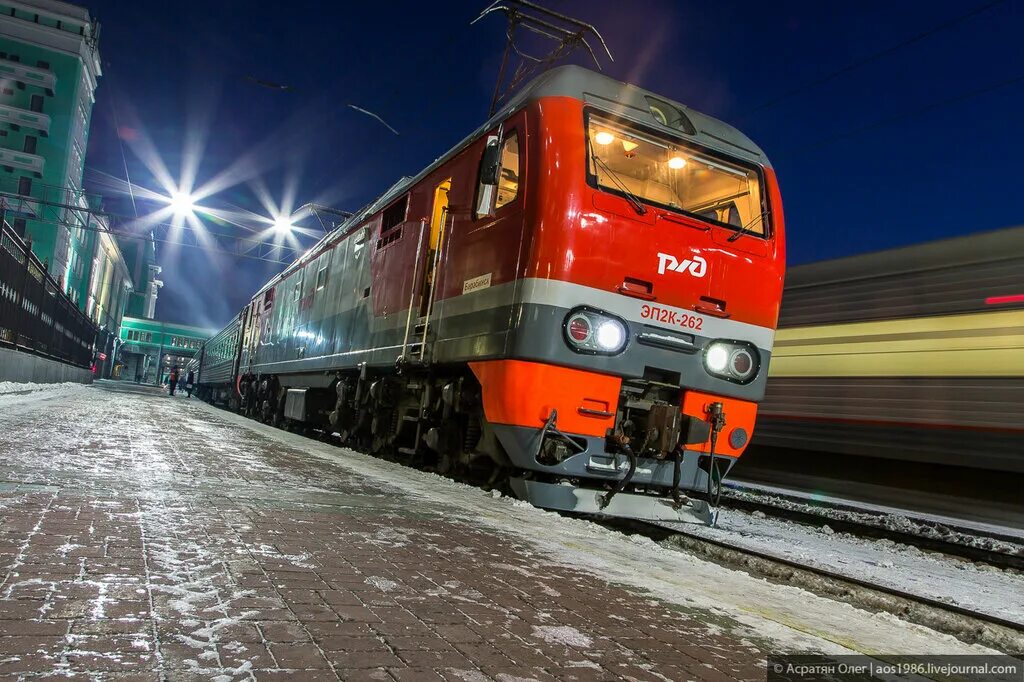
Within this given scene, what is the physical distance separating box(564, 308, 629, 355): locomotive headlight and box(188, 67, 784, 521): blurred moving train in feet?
0.04

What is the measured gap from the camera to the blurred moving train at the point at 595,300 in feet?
19.0

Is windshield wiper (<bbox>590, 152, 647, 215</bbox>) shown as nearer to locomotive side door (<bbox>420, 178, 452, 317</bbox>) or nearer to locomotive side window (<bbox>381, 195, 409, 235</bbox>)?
locomotive side door (<bbox>420, 178, 452, 317</bbox>)

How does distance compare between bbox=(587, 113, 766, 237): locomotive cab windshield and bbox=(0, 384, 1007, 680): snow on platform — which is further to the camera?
bbox=(587, 113, 766, 237): locomotive cab windshield

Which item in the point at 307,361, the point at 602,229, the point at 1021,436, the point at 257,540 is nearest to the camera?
the point at 257,540

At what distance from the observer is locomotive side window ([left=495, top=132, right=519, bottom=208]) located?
6473 mm

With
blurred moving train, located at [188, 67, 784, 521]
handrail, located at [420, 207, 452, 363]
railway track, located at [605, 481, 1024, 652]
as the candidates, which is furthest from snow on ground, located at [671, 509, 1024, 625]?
handrail, located at [420, 207, 452, 363]

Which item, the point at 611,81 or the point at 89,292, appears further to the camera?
the point at 89,292

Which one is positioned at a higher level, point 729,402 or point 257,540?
point 729,402

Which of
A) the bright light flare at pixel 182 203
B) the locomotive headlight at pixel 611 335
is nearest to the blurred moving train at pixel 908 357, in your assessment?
the locomotive headlight at pixel 611 335

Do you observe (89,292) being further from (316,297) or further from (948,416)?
(948,416)

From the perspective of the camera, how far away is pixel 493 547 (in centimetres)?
423

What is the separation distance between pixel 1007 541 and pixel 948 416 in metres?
1.56

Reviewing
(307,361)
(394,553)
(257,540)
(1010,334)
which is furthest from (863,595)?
(307,361)

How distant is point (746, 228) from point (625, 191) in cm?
137
